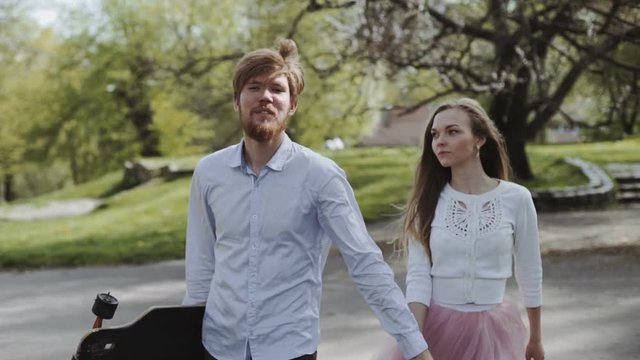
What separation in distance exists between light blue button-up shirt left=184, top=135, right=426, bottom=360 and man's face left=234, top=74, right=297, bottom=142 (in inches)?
3.6

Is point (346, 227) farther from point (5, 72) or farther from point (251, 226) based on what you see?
point (5, 72)

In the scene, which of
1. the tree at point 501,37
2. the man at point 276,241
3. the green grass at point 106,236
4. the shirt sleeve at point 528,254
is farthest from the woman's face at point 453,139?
the tree at point 501,37

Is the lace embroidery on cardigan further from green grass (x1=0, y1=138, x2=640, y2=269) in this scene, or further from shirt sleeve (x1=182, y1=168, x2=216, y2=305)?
green grass (x1=0, y1=138, x2=640, y2=269)

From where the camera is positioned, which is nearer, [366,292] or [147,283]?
[366,292]

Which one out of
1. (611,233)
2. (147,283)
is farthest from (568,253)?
(147,283)

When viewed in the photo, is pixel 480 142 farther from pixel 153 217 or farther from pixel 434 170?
pixel 153 217

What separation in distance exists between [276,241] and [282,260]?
0.20ft

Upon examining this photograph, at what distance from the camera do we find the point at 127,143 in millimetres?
47594

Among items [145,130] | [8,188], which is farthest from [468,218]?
[8,188]

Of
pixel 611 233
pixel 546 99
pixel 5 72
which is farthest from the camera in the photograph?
pixel 5 72

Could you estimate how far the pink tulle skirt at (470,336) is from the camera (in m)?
3.52

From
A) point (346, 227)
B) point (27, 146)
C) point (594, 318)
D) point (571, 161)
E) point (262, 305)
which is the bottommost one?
point (27, 146)

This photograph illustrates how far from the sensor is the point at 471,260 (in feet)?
11.8

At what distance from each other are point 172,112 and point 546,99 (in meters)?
29.5
